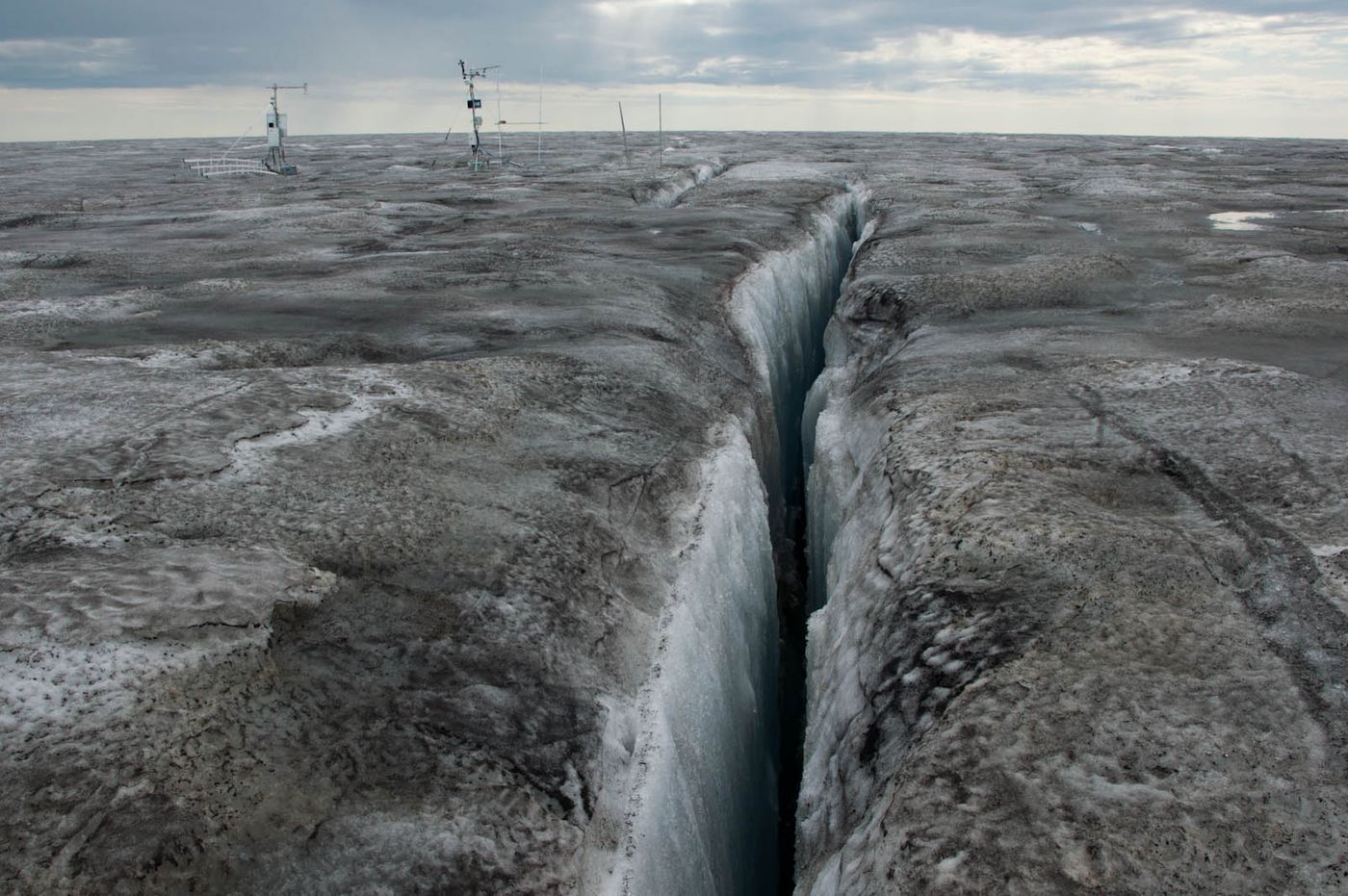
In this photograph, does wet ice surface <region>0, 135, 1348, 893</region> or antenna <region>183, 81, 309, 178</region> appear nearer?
wet ice surface <region>0, 135, 1348, 893</region>

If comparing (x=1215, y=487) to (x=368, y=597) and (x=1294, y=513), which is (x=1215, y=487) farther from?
(x=368, y=597)

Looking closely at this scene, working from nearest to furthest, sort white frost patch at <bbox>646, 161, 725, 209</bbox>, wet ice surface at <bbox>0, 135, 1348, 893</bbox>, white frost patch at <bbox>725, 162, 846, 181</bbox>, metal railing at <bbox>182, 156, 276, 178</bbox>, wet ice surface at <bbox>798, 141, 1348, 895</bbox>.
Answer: wet ice surface at <bbox>798, 141, 1348, 895</bbox>, wet ice surface at <bbox>0, 135, 1348, 893</bbox>, white frost patch at <bbox>646, 161, 725, 209</bbox>, white frost patch at <bbox>725, 162, 846, 181</bbox>, metal railing at <bbox>182, 156, 276, 178</bbox>

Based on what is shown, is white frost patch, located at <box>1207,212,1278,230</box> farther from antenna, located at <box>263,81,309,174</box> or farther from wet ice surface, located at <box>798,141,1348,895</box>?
antenna, located at <box>263,81,309,174</box>

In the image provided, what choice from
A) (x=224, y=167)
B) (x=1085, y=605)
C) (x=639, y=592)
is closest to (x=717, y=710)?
(x=639, y=592)

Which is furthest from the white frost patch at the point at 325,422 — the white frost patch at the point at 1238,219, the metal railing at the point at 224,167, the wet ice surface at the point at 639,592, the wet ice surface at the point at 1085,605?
the metal railing at the point at 224,167

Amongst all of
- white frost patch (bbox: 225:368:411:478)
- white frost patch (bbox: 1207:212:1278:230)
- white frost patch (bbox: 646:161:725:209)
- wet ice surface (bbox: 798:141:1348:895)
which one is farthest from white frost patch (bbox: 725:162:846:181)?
white frost patch (bbox: 225:368:411:478)

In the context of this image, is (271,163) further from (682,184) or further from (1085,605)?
(1085,605)

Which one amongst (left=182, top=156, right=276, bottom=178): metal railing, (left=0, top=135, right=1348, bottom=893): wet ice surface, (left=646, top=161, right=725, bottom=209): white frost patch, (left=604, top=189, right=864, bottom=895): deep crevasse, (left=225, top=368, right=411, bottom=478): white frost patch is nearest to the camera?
(left=0, top=135, right=1348, bottom=893): wet ice surface
